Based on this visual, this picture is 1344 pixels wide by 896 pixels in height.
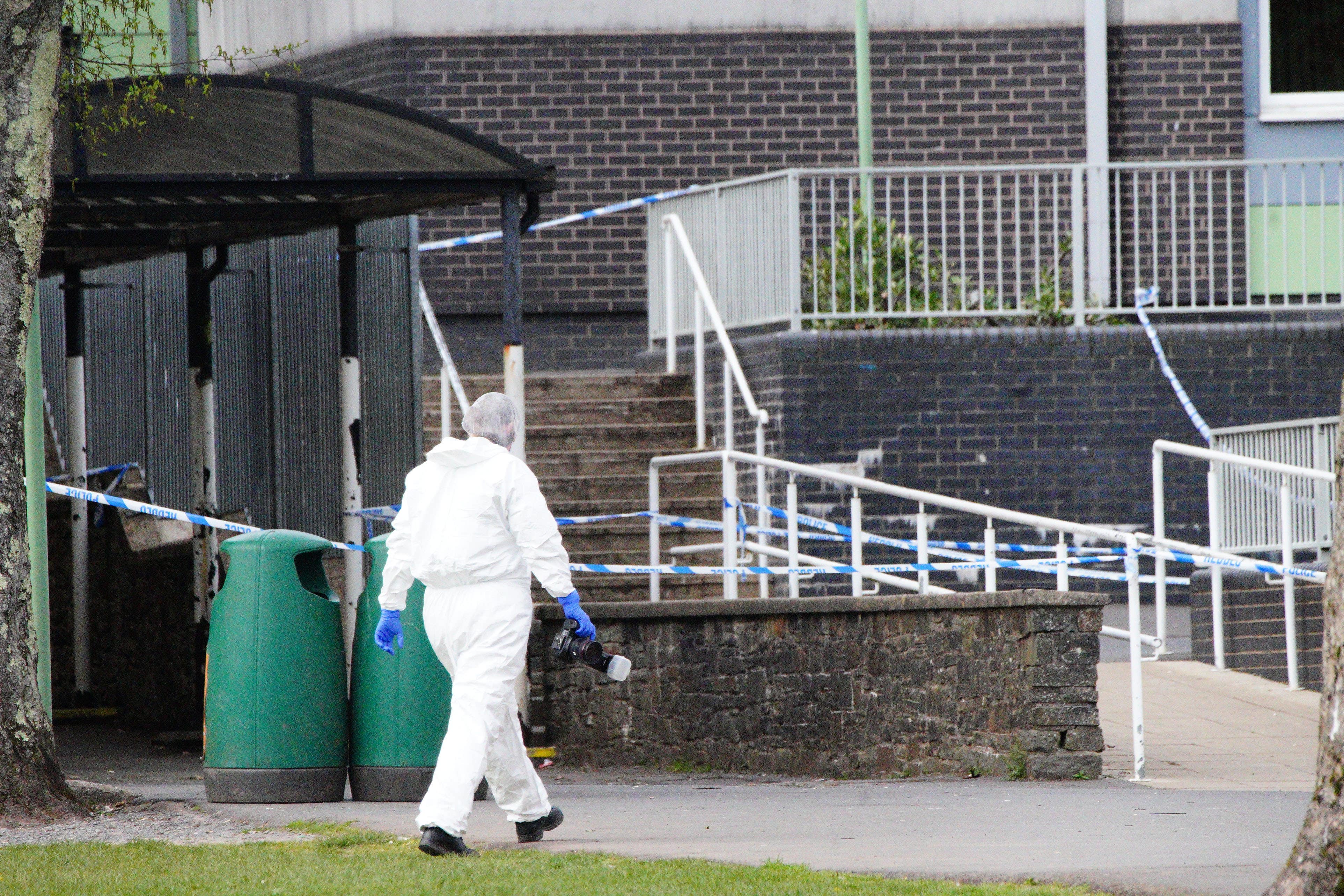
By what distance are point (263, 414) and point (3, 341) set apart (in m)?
4.48

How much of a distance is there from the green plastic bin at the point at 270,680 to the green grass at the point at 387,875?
3.67 feet

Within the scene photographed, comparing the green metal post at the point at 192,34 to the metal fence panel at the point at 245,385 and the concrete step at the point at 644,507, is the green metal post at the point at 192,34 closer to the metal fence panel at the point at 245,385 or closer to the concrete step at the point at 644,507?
the metal fence panel at the point at 245,385

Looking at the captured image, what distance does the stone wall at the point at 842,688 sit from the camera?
8312mm

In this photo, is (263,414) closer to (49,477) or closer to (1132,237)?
(49,477)

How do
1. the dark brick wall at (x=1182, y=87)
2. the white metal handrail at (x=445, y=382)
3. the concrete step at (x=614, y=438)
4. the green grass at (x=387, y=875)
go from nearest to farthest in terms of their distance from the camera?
the green grass at (x=387, y=875), the white metal handrail at (x=445, y=382), the concrete step at (x=614, y=438), the dark brick wall at (x=1182, y=87)

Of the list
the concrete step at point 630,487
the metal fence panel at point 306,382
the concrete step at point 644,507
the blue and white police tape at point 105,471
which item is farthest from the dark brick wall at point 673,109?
the metal fence panel at point 306,382

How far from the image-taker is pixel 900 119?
1633 cm

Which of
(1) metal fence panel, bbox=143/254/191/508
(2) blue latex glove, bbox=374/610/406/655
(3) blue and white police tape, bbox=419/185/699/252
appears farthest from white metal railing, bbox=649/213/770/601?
(2) blue latex glove, bbox=374/610/406/655

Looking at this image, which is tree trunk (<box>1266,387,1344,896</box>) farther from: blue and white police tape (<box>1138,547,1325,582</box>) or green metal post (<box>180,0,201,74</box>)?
green metal post (<box>180,0,201,74</box>)

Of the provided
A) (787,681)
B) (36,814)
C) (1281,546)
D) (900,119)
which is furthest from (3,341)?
(900,119)

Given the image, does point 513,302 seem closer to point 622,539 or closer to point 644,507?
point 622,539

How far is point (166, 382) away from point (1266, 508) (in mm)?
6659

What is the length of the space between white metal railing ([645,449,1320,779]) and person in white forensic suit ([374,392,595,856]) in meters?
2.96

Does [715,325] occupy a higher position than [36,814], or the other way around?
[715,325]
